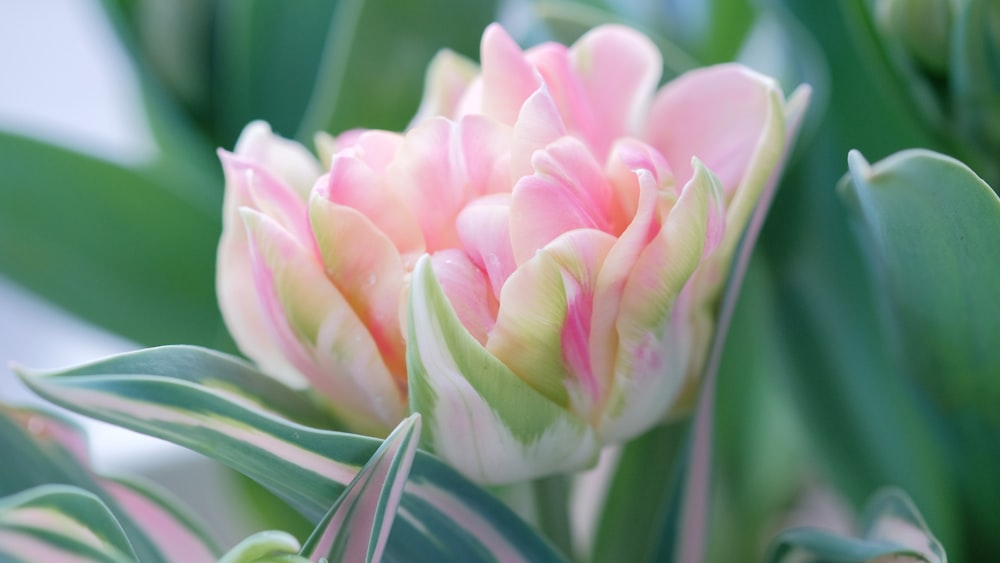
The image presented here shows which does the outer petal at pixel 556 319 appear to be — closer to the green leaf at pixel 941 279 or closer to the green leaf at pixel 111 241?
the green leaf at pixel 941 279

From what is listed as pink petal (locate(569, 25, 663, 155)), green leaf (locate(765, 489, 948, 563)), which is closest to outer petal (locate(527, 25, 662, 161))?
pink petal (locate(569, 25, 663, 155))

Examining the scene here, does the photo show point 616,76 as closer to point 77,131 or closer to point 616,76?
point 616,76

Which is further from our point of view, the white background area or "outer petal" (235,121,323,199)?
the white background area

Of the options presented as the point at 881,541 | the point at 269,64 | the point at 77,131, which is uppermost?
the point at 77,131

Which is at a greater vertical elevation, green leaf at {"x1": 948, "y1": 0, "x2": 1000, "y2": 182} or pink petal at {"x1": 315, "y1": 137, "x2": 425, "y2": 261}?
pink petal at {"x1": 315, "y1": 137, "x2": 425, "y2": 261}

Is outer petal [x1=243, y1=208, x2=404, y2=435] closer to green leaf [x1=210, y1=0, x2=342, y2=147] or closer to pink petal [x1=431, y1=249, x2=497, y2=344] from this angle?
pink petal [x1=431, y1=249, x2=497, y2=344]

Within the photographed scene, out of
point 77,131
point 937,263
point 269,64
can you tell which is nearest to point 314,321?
point 937,263

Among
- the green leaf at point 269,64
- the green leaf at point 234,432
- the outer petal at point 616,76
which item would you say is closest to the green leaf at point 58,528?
the green leaf at point 234,432
